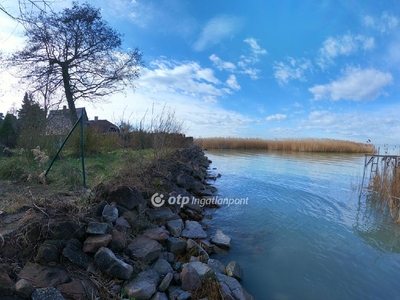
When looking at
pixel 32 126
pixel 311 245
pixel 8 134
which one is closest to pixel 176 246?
pixel 311 245

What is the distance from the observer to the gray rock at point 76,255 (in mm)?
2291

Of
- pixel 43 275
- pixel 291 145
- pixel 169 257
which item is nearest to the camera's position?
pixel 43 275

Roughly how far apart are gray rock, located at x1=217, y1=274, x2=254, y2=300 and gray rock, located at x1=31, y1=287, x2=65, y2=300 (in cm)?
161

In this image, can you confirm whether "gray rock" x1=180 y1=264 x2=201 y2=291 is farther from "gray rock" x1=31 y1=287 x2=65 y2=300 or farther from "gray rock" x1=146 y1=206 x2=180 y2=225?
"gray rock" x1=146 y1=206 x2=180 y2=225

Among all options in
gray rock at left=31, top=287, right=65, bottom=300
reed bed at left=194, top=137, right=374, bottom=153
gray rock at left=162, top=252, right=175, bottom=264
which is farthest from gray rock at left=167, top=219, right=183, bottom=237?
reed bed at left=194, top=137, right=374, bottom=153

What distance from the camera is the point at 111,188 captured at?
3.70m

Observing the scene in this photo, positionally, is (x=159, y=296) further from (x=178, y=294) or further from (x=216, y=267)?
(x=216, y=267)

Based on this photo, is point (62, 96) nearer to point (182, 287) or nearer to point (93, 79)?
point (93, 79)

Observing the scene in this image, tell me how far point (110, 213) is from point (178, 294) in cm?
138

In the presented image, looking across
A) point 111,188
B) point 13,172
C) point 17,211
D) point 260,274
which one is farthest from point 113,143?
point 260,274

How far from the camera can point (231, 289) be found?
276 cm

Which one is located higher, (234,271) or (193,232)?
(193,232)

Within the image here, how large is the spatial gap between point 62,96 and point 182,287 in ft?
44.0

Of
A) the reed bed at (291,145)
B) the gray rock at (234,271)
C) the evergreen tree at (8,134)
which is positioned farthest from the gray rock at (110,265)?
the reed bed at (291,145)
